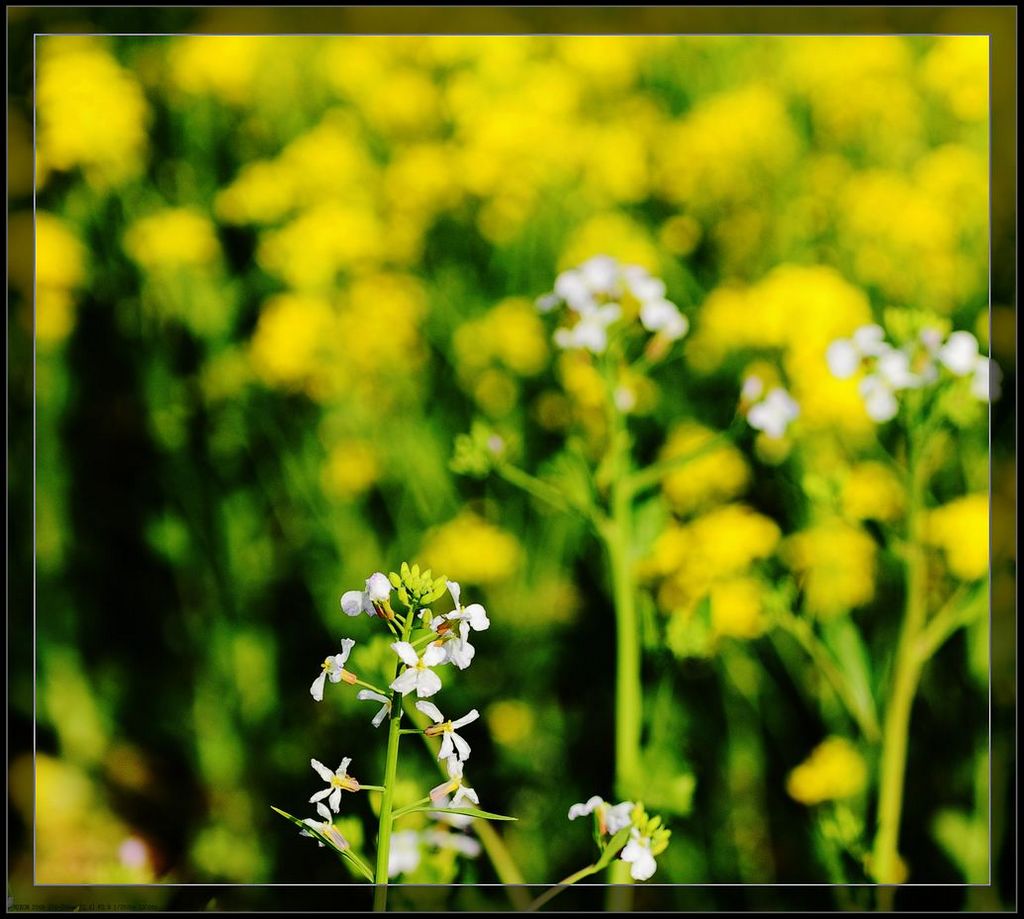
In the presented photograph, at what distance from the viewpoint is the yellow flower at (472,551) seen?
3.89ft

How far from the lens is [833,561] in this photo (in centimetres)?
115

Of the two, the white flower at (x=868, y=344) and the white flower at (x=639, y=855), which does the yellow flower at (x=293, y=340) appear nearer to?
the white flower at (x=868, y=344)

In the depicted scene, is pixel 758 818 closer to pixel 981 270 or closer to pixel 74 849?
pixel 981 270

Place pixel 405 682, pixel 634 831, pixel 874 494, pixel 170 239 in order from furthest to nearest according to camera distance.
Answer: pixel 170 239, pixel 874 494, pixel 634 831, pixel 405 682

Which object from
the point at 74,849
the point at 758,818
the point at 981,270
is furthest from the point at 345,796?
the point at 981,270

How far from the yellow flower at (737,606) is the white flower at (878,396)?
280 mm

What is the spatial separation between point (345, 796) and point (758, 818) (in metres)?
0.48

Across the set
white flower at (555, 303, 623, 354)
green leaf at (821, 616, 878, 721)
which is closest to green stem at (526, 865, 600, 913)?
green leaf at (821, 616, 878, 721)

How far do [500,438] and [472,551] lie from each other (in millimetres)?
204

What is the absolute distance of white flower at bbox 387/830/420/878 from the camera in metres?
0.91

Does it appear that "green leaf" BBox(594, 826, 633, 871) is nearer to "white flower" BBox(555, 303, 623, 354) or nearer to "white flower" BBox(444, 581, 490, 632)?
"white flower" BBox(444, 581, 490, 632)

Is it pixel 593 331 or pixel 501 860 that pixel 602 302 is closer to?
pixel 593 331

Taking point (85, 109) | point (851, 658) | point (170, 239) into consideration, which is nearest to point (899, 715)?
point (851, 658)

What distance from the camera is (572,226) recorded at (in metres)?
1.32
